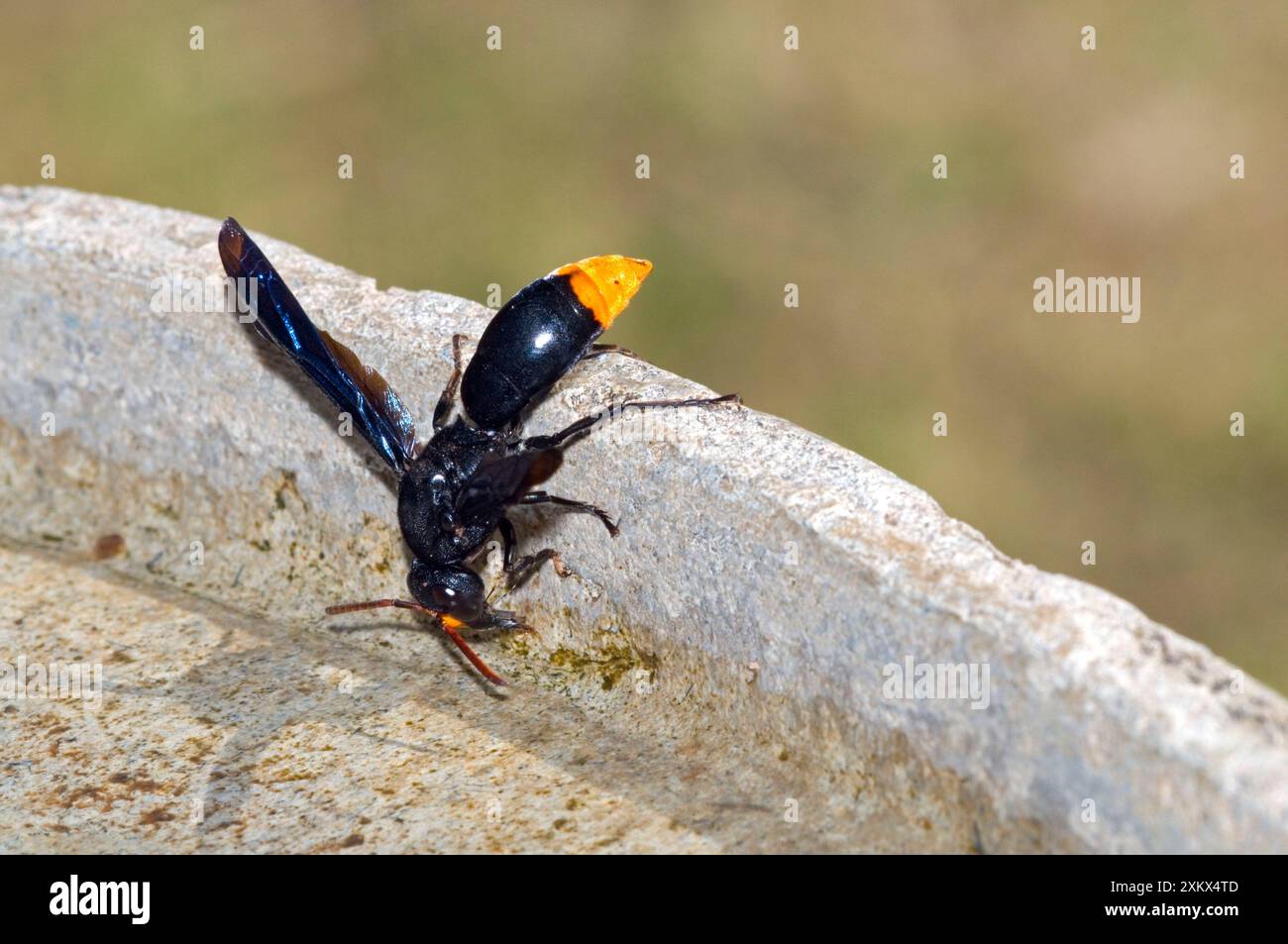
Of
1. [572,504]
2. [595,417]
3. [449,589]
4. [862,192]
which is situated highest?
[862,192]

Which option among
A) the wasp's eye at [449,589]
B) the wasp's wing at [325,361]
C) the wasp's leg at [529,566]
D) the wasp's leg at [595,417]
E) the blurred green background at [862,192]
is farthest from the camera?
the blurred green background at [862,192]

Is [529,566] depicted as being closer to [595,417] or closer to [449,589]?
[449,589]

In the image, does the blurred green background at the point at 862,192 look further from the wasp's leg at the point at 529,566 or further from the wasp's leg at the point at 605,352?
the wasp's leg at the point at 529,566

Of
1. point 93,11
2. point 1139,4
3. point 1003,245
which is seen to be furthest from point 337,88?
point 1139,4

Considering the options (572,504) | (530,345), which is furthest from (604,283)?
A: (572,504)

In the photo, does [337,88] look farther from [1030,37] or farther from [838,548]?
[838,548]

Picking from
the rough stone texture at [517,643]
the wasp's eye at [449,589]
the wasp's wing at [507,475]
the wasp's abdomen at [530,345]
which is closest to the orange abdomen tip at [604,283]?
the wasp's abdomen at [530,345]

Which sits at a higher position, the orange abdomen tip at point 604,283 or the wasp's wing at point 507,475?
the orange abdomen tip at point 604,283

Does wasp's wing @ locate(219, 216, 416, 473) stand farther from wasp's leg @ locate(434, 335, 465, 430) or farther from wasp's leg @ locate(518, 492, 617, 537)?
wasp's leg @ locate(518, 492, 617, 537)
